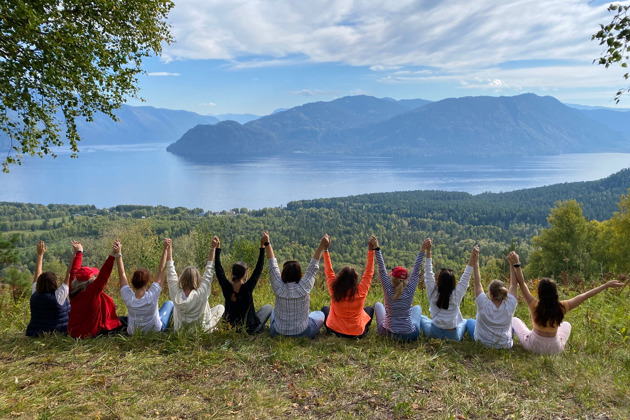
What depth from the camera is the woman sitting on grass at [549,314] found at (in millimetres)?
3777

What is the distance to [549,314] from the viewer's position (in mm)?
3791

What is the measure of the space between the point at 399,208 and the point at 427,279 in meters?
98.2

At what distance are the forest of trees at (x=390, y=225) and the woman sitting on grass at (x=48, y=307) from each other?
2203cm

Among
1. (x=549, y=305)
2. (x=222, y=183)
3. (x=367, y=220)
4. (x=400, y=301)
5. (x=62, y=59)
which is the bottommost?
(x=367, y=220)

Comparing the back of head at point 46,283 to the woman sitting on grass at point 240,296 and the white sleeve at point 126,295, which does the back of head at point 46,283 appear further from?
the woman sitting on grass at point 240,296

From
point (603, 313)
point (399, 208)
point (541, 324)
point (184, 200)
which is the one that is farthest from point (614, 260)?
point (184, 200)

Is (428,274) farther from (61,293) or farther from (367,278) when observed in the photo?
(61,293)

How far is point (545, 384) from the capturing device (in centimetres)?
332

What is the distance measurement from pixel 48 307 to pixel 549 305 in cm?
528

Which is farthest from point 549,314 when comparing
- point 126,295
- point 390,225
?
point 390,225

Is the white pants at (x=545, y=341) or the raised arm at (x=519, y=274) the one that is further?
the raised arm at (x=519, y=274)

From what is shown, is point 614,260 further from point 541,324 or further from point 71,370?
point 71,370

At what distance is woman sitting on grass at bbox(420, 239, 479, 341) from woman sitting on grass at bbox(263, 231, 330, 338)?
1.33 metres

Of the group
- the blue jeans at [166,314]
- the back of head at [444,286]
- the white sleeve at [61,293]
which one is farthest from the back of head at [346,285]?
the white sleeve at [61,293]
